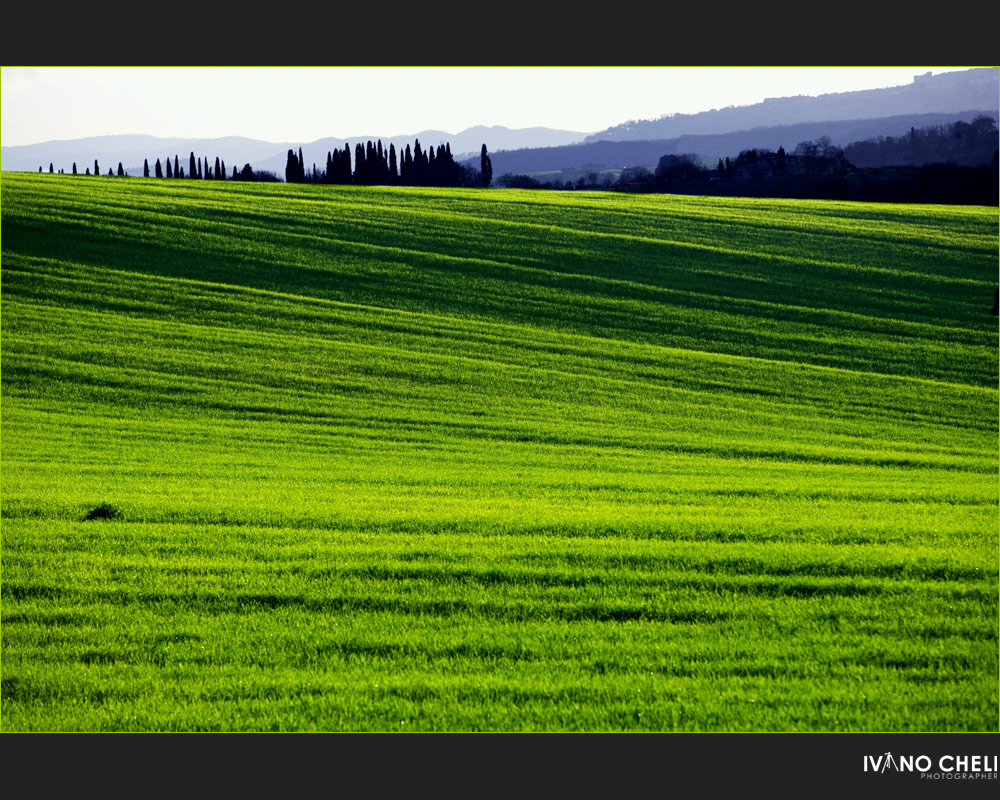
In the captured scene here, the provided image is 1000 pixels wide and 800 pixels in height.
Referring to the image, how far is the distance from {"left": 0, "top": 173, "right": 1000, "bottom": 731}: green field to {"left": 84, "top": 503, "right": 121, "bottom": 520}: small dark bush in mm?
230

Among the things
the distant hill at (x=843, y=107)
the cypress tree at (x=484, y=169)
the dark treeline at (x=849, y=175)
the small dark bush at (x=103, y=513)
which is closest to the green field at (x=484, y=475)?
the small dark bush at (x=103, y=513)

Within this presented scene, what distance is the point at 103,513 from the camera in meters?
11.8

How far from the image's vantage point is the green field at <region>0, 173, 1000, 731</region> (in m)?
7.03

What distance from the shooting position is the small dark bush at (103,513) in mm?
11711

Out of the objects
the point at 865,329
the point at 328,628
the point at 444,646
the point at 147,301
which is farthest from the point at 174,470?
the point at 865,329

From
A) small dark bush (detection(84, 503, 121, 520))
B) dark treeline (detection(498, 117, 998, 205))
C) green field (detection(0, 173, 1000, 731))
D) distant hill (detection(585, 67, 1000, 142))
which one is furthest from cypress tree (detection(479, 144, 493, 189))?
small dark bush (detection(84, 503, 121, 520))

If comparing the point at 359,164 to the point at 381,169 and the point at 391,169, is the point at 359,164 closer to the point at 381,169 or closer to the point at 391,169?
the point at 381,169

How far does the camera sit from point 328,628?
809 centimetres

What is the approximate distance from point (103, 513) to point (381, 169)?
68262 mm

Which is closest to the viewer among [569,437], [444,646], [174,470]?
[444,646]

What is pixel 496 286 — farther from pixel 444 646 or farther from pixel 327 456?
pixel 444 646

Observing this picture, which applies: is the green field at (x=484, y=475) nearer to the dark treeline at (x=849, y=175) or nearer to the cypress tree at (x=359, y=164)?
the dark treeline at (x=849, y=175)

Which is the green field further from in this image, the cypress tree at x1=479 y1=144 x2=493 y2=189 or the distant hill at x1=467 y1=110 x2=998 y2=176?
the distant hill at x1=467 y1=110 x2=998 y2=176

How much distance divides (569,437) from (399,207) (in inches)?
1259
